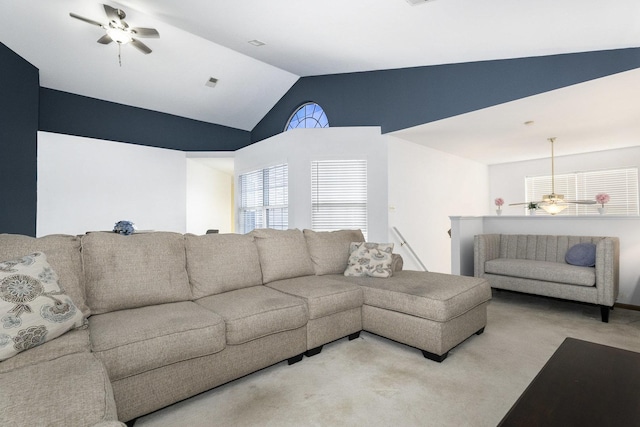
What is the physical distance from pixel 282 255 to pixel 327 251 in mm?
542

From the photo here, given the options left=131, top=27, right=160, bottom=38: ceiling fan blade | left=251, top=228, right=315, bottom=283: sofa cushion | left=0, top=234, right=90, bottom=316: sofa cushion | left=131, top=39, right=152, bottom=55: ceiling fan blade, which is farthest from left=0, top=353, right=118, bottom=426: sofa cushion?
left=131, top=39, right=152, bottom=55: ceiling fan blade

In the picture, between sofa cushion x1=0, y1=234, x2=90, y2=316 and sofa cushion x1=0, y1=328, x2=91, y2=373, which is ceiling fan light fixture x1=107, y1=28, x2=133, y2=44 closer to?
sofa cushion x1=0, y1=234, x2=90, y2=316

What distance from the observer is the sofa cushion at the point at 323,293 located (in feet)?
7.65

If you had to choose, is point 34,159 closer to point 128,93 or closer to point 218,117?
point 128,93

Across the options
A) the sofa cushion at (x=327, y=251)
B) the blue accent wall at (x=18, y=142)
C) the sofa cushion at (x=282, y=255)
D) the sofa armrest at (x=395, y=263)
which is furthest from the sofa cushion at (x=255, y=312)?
the blue accent wall at (x=18, y=142)

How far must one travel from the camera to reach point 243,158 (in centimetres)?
634

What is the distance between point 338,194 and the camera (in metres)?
5.02

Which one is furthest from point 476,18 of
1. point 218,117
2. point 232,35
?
point 218,117

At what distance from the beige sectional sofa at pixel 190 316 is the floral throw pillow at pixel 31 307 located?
2.0 inches

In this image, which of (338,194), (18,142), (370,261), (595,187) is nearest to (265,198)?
(338,194)

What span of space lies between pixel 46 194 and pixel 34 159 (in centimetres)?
55

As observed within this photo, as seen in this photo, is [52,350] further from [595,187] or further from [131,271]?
[595,187]

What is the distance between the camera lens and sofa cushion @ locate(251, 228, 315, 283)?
2.78 meters

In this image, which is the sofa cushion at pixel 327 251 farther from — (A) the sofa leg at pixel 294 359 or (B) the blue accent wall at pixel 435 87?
(B) the blue accent wall at pixel 435 87
